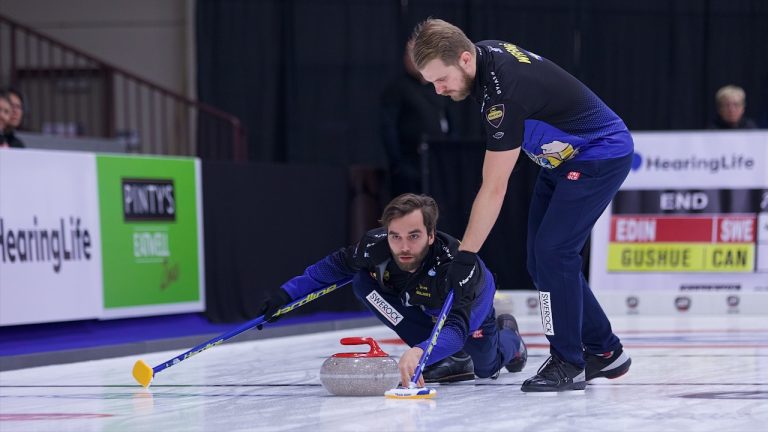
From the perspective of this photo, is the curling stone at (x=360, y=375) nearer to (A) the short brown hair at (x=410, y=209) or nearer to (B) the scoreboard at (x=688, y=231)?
(A) the short brown hair at (x=410, y=209)

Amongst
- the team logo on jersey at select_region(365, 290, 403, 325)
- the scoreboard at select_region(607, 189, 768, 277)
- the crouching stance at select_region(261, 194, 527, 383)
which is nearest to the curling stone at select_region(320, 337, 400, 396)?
the crouching stance at select_region(261, 194, 527, 383)

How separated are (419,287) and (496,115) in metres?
0.88

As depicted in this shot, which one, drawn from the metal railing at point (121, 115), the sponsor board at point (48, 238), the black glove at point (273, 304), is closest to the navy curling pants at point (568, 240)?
the black glove at point (273, 304)

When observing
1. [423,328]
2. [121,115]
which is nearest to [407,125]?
[423,328]

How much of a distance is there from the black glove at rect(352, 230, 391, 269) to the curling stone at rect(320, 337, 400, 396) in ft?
1.38

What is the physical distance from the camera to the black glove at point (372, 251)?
466 cm

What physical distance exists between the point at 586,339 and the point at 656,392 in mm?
384

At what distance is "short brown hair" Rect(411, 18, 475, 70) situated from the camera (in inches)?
157

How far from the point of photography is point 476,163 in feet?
30.3

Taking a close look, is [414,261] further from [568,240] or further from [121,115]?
[121,115]

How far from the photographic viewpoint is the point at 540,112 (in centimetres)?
423

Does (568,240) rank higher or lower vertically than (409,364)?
higher

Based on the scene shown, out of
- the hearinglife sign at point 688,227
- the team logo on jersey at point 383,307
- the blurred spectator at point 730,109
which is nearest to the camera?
the team logo on jersey at point 383,307

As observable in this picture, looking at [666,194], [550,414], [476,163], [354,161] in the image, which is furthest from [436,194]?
[550,414]
